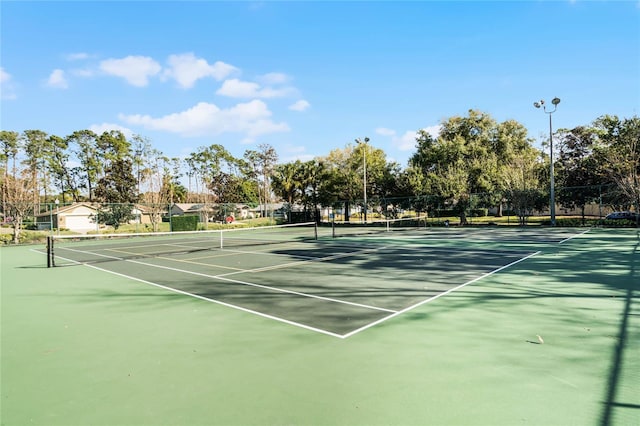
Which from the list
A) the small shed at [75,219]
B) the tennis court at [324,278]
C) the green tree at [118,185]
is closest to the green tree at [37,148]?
the green tree at [118,185]

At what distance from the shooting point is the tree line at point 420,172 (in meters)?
27.2

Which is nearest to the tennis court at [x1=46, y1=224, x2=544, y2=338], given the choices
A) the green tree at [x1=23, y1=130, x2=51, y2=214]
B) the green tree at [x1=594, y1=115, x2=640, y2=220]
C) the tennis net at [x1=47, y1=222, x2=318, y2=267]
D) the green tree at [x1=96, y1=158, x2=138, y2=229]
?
the tennis net at [x1=47, y1=222, x2=318, y2=267]

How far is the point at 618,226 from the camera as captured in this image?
23.7m

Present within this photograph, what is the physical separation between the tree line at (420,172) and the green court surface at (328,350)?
21.2m

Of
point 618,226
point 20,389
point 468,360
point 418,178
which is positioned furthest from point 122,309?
point 418,178

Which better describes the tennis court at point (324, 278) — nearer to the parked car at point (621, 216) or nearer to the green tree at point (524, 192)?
the green tree at point (524, 192)

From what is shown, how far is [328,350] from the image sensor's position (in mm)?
4238

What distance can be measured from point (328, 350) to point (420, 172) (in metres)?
33.4

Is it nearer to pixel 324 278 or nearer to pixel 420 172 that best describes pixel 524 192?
pixel 420 172

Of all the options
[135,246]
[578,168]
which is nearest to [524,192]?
[578,168]

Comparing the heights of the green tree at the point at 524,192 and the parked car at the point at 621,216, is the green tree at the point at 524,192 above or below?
above

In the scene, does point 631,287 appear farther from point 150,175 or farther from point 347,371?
point 150,175

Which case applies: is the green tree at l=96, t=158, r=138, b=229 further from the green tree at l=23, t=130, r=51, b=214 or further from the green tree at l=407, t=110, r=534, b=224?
the green tree at l=407, t=110, r=534, b=224

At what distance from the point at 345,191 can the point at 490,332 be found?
3668cm
